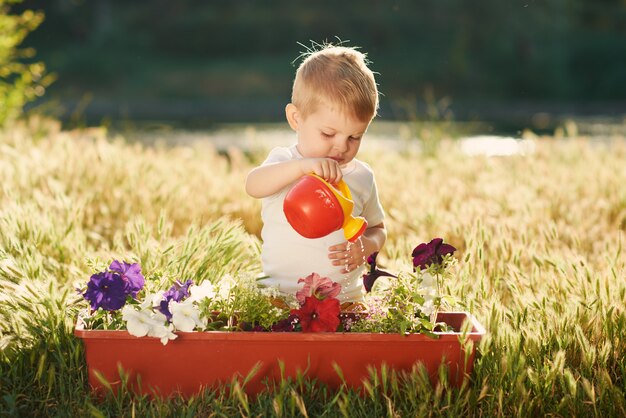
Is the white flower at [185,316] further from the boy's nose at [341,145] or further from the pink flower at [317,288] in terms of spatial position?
the boy's nose at [341,145]

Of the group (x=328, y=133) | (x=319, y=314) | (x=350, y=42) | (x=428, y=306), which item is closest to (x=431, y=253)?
(x=428, y=306)

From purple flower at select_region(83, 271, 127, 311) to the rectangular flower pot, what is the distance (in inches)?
3.9

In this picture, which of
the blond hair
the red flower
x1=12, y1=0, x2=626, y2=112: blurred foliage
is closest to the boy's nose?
the blond hair

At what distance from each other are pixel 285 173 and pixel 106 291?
0.77m

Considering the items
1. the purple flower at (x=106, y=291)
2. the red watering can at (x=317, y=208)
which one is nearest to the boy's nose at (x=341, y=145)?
the red watering can at (x=317, y=208)

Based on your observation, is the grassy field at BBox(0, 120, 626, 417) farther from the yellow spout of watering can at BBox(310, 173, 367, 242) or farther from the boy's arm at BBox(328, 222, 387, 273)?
the yellow spout of watering can at BBox(310, 173, 367, 242)

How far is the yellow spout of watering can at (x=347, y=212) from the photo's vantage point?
10.3 feet

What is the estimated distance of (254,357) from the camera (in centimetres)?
316

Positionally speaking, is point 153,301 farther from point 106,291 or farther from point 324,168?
point 324,168

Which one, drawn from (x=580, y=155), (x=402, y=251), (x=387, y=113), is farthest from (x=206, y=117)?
(x=402, y=251)

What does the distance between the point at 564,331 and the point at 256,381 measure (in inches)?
47.4

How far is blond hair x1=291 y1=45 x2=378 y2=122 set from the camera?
3287 mm

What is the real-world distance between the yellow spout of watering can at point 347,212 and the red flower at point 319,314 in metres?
0.25

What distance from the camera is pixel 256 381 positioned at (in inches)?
125
